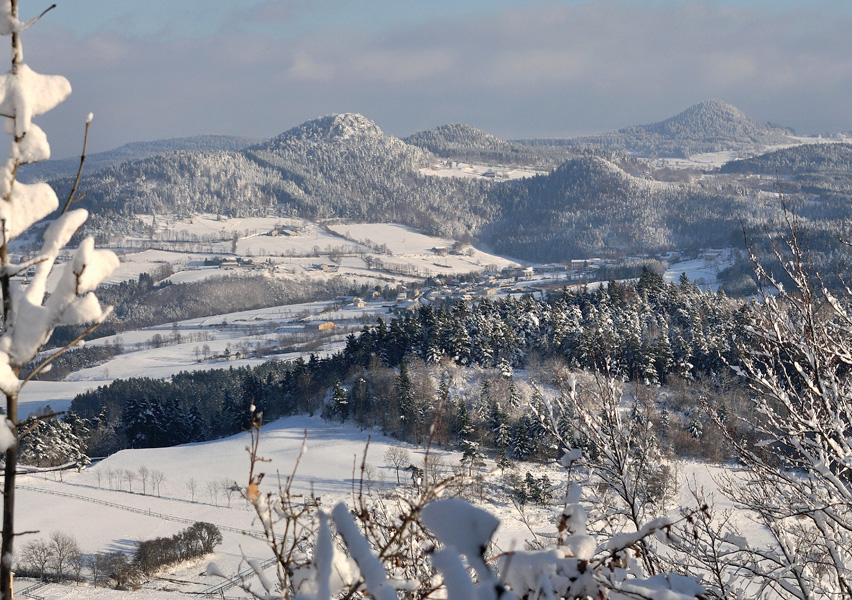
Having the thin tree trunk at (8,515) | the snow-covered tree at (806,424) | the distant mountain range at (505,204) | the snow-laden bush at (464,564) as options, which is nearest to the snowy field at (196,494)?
the snow-covered tree at (806,424)

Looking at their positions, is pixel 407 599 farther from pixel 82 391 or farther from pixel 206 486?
pixel 82 391

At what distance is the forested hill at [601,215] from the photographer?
13962 centimetres

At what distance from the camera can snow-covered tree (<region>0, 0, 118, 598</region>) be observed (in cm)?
121

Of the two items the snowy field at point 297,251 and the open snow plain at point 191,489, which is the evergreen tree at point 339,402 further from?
the snowy field at point 297,251

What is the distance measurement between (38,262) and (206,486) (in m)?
32.7

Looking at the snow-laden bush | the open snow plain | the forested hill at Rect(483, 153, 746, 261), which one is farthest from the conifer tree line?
the forested hill at Rect(483, 153, 746, 261)

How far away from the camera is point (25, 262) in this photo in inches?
52.2

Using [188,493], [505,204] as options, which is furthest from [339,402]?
[505,204]

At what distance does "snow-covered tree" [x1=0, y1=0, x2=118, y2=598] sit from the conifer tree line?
1114 inches

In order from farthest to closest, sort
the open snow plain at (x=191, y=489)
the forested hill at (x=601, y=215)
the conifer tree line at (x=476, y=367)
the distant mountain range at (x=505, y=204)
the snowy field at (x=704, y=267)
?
1. the distant mountain range at (x=505, y=204)
2. the forested hill at (x=601, y=215)
3. the snowy field at (x=704, y=267)
4. the conifer tree line at (x=476, y=367)
5. the open snow plain at (x=191, y=489)

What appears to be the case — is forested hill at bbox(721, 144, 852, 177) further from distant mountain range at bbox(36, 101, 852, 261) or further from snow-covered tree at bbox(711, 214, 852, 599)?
snow-covered tree at bbox(711, 214, 852, 599)

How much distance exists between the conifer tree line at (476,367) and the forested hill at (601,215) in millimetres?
91387

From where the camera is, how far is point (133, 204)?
155 m

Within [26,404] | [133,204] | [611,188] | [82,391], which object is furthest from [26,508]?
[611,188]
